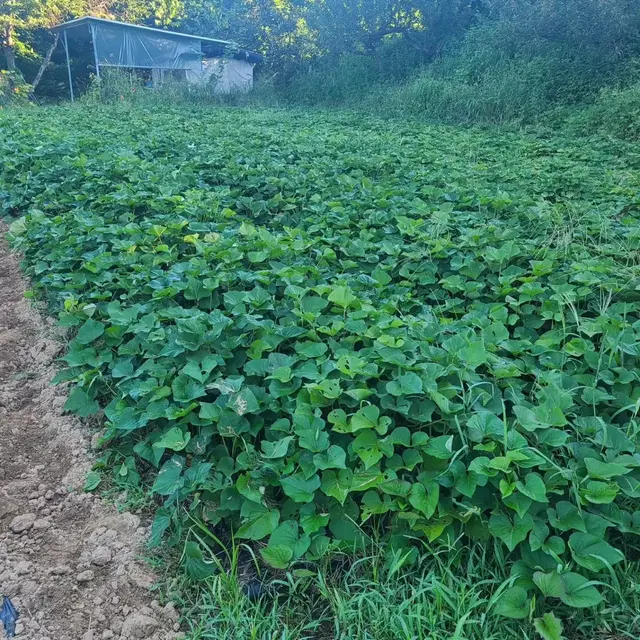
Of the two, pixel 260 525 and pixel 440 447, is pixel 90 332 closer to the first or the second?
pixel 260 525

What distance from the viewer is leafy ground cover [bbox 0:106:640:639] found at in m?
1.48

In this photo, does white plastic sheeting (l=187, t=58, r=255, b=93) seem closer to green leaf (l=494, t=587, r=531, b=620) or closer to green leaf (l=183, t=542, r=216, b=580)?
green leaf (l=183, t=542, r=216, b=580)

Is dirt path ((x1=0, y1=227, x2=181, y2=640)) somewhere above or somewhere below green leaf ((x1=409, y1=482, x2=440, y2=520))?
below

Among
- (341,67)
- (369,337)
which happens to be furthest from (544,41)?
(369,337)

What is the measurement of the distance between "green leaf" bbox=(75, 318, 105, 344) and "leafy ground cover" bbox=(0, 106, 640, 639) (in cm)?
1

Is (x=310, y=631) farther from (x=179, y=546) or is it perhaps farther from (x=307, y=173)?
(x=307, y=173)

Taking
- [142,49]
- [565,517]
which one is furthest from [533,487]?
[142,49]

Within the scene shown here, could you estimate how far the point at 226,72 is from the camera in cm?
1742

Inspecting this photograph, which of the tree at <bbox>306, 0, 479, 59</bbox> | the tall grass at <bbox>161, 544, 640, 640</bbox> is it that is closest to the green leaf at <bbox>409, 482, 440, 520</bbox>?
the tall grass at <bbox>161, 544, 640, 640</bbox>

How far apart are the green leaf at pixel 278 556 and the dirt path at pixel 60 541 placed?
0.32 m

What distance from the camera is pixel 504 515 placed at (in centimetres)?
148

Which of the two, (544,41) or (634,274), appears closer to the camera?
(634,274)

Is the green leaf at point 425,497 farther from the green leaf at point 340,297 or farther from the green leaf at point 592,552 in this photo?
the green leaf at point 340,297

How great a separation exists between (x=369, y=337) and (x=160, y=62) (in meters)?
16.2
